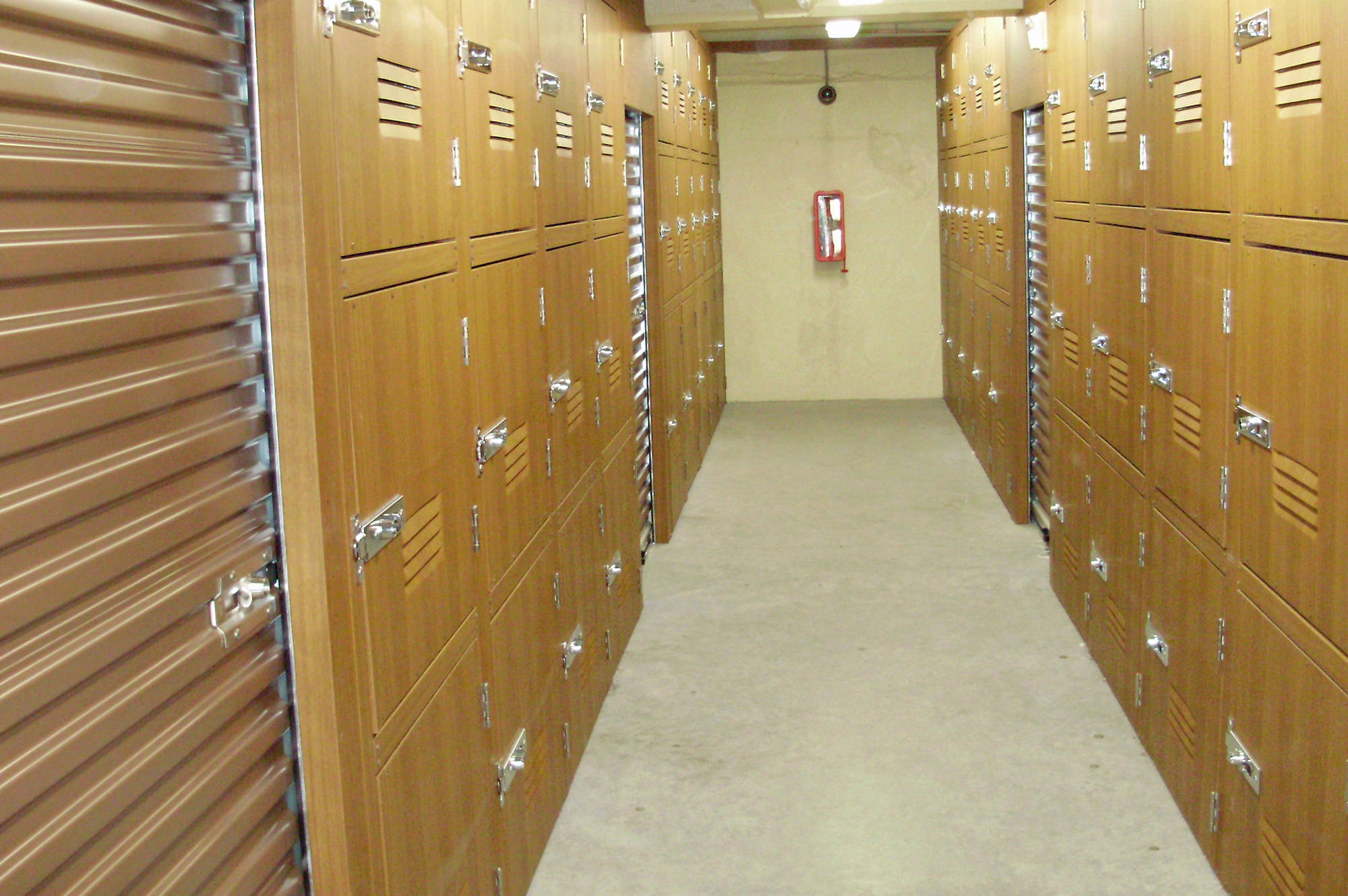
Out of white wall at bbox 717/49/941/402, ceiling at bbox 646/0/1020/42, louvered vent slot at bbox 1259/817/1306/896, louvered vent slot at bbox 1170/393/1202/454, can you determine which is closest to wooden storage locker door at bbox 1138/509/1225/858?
louvered vent slot at bbox 1170/393/1202/454

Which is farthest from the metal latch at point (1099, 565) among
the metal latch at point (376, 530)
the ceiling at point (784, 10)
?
the metal latch at point (376, 530)

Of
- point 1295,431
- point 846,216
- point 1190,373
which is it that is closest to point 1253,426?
point 1295,431

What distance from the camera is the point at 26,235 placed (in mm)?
1464

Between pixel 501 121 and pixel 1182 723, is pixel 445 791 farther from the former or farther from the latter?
pixel 1182 723

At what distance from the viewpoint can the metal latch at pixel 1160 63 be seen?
3.64 metres

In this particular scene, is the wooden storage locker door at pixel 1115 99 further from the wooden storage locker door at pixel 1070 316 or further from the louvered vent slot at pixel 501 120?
the louvered vent slot at pixel 501 120

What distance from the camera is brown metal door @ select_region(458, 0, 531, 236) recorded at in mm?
3059

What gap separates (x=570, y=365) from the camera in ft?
14.0

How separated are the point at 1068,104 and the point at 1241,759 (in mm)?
2828

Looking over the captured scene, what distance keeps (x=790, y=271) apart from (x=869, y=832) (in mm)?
7837

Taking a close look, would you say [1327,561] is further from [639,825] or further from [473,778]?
[639,825]

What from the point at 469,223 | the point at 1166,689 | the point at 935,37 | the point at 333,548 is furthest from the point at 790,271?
the point at 333,548

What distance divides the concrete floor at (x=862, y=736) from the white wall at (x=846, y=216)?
13.3 feet

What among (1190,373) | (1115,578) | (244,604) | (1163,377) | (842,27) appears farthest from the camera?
(842,27)
